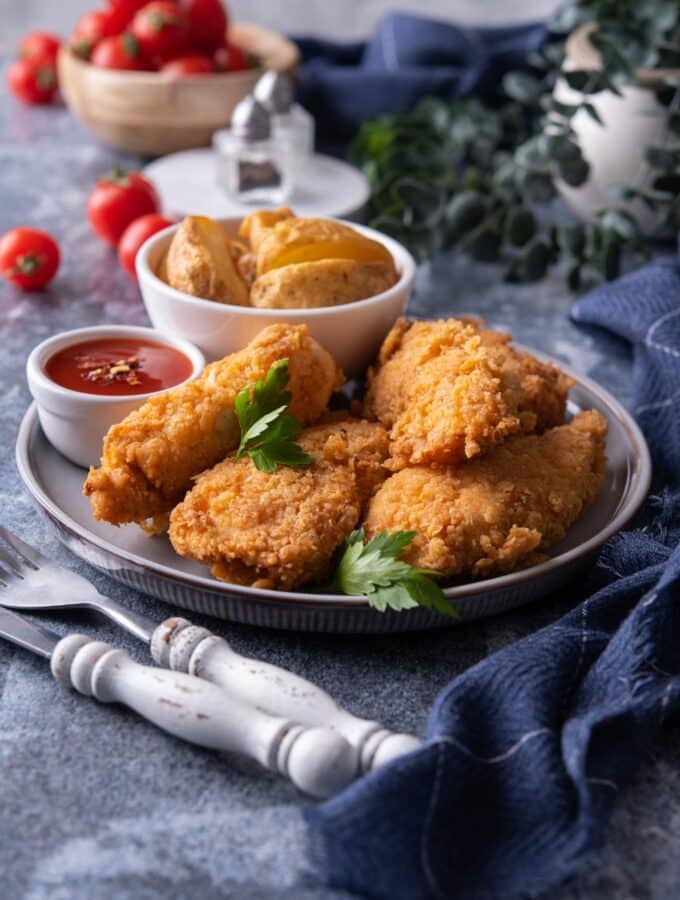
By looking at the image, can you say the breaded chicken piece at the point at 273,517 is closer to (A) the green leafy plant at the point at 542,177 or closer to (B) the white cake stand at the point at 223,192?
(A) the green leafy plant at the point at 542,177

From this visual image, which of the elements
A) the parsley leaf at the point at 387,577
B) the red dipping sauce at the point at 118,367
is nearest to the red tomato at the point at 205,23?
the red dipping sauce at the point at 118,367

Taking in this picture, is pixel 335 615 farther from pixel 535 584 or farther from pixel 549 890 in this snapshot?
pixel 549 890

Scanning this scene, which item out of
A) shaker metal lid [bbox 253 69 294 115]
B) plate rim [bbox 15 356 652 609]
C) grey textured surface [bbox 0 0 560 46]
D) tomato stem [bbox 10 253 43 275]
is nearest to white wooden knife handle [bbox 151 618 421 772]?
plate rim [bbox 15 356 652 609]

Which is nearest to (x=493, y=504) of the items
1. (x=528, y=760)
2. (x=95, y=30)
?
(x=528, y=760)

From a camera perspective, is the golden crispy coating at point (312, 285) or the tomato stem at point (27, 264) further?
the tomato stem at point (27, 264)

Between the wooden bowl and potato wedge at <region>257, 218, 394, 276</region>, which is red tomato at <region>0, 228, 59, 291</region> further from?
potato wedge at <region>257, 218, 394, 276</region>
